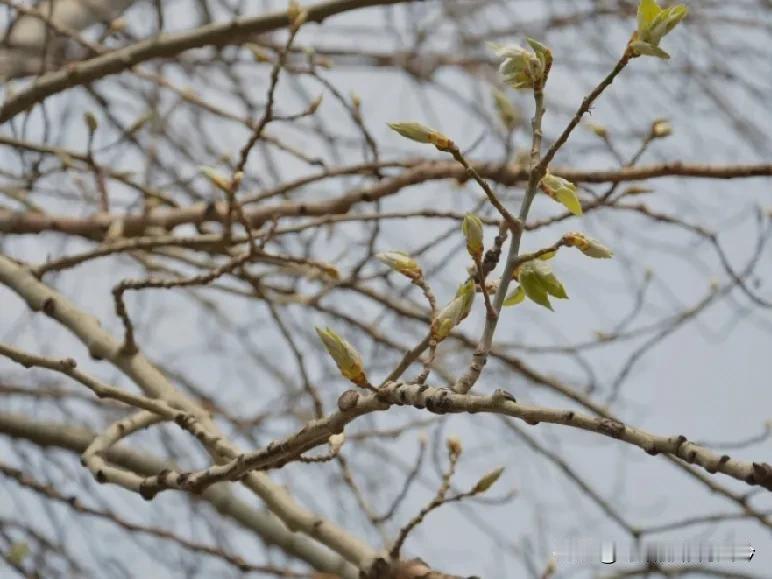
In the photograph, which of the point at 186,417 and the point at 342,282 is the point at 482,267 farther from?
the point at 342,282

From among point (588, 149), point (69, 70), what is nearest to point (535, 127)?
point (69, 70)

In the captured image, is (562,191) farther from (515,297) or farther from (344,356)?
(344,356)

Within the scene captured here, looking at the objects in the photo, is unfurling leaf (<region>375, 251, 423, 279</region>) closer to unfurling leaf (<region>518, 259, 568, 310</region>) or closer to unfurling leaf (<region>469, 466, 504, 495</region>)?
unfurling leaf (<region>518, 259, 568, 310</region>)

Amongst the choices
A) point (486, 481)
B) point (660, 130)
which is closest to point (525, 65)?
point (486, 481)

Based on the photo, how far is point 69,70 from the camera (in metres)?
1.67

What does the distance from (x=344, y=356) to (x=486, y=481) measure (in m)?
0.32

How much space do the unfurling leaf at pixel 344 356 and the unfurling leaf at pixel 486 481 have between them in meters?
0.29

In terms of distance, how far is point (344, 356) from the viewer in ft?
2.62

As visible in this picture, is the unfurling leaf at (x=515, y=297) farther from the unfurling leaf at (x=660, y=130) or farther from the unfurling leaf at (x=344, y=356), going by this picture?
the unfurling leaf at (x=660, y=130)

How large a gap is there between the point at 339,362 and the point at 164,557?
2.00m

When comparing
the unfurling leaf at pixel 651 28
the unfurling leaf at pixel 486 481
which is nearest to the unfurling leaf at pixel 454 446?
the unfurling leaf at pixel 486 481

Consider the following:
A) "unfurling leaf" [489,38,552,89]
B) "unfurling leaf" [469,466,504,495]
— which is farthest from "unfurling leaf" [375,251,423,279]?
"unfurling leaf" [469,466,504,495]

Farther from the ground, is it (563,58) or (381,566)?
(563,58)

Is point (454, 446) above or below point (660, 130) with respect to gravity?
below
